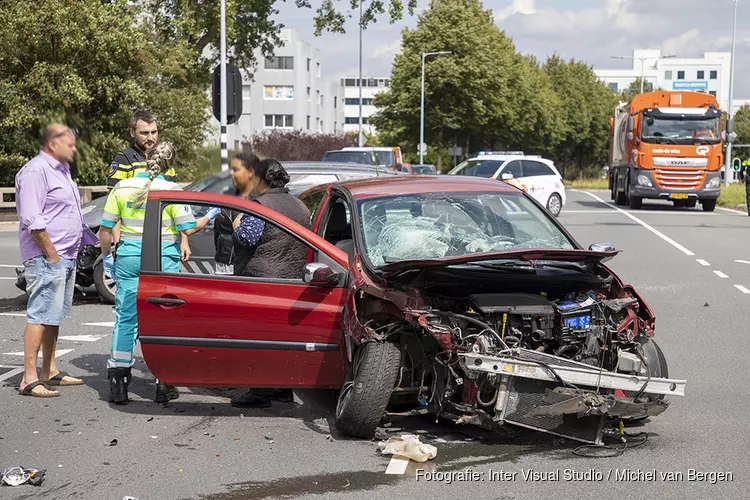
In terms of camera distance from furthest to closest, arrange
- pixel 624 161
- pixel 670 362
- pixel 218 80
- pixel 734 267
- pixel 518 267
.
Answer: pixel 624 161 < pixel 218 80 < pixel 734 267 < pixel 670 362 < pixel 518 267

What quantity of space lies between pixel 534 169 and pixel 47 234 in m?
22.9

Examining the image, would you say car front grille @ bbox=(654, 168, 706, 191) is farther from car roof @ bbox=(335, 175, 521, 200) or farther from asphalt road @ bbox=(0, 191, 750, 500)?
car roof @ bbox=(335, 175, 521, 200)

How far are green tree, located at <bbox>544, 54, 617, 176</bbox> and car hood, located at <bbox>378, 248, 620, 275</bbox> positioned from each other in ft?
275

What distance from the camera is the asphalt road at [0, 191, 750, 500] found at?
4930 millimetres

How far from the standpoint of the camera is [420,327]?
568 centimetres

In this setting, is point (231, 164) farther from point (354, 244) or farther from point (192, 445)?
point (192, 445)

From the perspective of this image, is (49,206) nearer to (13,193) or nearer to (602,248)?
(602,248)

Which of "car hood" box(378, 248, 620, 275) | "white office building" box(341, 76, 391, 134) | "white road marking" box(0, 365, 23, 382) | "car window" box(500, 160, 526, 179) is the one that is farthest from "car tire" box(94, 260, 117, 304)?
"white office building" box(341, 76, 391, 134)

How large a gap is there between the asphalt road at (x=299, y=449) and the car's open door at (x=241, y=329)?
13.4 inches

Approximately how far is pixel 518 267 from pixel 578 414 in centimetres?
110

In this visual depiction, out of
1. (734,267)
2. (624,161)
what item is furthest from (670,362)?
(624,161)

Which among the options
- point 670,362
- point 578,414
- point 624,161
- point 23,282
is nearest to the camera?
point 578,414

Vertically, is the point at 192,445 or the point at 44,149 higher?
the point at 44,149

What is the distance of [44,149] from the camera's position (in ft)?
23.0
